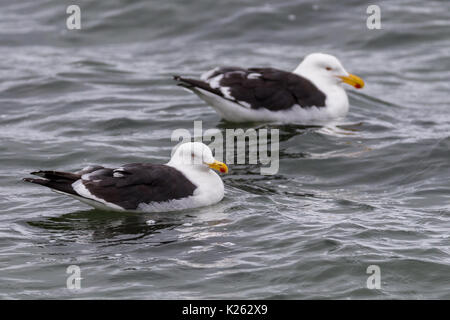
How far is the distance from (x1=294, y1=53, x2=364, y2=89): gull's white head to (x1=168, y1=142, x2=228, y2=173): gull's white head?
4587 millimetres

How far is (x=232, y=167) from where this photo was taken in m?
12.2

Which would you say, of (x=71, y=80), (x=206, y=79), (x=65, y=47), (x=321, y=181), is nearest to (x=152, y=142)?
(x=206, y=79)

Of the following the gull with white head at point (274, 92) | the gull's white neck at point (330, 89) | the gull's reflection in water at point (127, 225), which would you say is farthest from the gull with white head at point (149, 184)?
the gull's white neck at point (330, 89)

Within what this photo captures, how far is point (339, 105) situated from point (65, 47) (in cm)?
745

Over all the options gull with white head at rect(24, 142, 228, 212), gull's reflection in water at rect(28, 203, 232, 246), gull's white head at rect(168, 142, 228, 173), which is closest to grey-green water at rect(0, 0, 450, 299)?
gull's reflection in water at rect(28, 203, 232, 246)

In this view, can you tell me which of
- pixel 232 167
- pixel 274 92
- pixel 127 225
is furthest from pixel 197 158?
pixel 274 92

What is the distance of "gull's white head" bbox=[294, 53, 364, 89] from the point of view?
47.9 ft

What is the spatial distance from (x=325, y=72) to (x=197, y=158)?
486 cm

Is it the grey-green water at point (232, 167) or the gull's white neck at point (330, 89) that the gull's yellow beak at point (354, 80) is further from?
the grey-green water at point (232, 167)

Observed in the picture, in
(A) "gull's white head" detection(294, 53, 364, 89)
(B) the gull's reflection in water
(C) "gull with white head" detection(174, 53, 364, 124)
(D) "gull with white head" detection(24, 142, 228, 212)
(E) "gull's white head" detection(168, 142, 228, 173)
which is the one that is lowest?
(B) the gull's reflection in water

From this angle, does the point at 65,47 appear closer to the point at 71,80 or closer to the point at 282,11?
the point at 71,80

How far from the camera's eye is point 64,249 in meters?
9.08

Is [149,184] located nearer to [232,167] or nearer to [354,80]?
[232,167]

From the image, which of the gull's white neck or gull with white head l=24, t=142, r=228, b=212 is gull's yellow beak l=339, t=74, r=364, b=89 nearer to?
the gull's white neck
